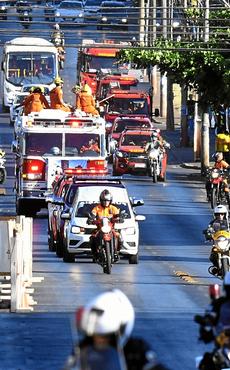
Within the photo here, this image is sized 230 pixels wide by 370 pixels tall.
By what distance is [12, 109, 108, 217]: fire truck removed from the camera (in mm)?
43556

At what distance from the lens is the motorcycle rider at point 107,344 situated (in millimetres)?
9695

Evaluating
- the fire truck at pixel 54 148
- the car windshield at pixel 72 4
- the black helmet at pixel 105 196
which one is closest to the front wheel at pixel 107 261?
the black helmet at pixel 105 196

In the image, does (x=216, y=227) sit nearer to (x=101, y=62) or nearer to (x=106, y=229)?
(x=106, y=229)

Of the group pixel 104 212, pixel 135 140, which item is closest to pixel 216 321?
pixel 104 212

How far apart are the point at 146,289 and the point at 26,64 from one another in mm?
50158

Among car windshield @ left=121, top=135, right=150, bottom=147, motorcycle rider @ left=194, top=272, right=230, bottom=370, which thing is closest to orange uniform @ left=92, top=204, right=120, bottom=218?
motorcycle rider @ left=194, top=272, right=230, bottom=370

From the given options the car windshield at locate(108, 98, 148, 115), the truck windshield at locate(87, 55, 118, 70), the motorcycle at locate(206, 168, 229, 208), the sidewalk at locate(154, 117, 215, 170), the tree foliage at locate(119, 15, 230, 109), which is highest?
the tree foliage at locate(119, 15, 230, 109)

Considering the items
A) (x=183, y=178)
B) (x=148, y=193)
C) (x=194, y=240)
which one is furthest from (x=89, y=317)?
(x=183, y=178)

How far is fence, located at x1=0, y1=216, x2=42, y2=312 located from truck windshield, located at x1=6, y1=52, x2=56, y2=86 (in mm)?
47952

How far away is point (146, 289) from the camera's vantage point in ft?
98.5

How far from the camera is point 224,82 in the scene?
56.0 metres

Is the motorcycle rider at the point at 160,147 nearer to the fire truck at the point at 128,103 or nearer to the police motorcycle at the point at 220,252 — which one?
the fire truck at the point at 128,103

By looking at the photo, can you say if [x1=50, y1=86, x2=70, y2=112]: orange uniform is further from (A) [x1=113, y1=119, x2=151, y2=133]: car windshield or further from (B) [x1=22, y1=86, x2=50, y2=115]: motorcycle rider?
(A) [x1=113, y1=119, x2=151, y2=133]: car windshield

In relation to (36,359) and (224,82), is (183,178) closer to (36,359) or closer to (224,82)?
(224,82)
